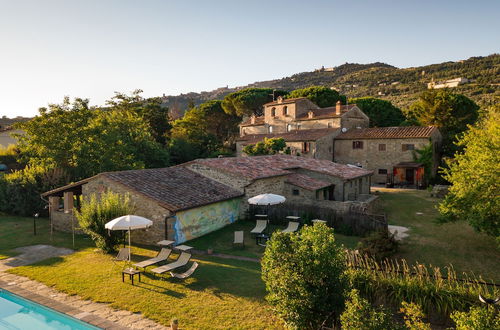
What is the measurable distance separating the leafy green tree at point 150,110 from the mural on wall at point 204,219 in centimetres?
3579

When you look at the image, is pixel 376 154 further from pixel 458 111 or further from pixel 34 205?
pixel 34 205

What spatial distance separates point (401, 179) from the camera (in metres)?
38.7

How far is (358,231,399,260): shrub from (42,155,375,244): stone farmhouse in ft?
18.8

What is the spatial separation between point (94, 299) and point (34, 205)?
18397 millimetres

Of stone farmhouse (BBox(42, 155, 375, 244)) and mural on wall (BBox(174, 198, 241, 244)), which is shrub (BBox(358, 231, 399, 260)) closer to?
stone farmhouse (BBox(42, 155, 375, 244))

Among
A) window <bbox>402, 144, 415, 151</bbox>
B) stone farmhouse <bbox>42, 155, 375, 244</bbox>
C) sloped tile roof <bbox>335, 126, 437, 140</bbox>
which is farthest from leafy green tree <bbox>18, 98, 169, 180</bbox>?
window <bbox>402, 144, 415, 151</bbox>

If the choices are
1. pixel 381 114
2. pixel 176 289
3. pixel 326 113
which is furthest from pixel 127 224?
pixel 381 114

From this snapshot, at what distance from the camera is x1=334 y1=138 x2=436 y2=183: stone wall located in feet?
127

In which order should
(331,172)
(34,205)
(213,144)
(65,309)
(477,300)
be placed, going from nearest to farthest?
1. (477,300)
2. (65,309)
3. (34,205)
4. (331,172)
5. (213,144)

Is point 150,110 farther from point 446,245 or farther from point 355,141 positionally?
point 446,245

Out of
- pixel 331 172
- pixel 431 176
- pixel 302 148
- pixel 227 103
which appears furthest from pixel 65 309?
pixel 227 103

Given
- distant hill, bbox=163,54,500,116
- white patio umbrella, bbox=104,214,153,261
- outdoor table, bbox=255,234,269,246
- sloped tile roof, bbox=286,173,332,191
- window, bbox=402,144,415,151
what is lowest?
outdoor table, bbox=255,234,269,246

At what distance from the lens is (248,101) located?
64375 mm

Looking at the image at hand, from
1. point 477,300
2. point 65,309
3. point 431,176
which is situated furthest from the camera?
point 431,176
